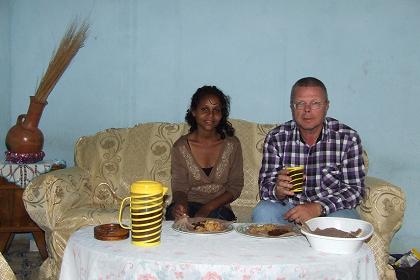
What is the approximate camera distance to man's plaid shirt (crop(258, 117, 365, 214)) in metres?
2.39

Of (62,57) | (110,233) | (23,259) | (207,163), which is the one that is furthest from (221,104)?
(23,259)

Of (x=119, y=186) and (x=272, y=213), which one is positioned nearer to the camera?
(x=272, y=213)

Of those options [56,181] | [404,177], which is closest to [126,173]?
[56,181]

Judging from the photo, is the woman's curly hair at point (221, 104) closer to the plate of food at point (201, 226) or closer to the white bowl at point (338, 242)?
the plate of food at point (201, 226)

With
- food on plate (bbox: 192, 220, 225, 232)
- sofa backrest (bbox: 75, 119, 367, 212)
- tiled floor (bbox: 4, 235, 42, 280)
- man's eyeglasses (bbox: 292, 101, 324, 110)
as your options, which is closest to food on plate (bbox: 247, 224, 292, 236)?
food on plate (bbox: 192, 220, 225, 232)

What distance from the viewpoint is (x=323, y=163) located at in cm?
249

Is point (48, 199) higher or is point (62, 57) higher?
point (62, 57)

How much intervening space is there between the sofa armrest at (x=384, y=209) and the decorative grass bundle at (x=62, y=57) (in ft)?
7.52

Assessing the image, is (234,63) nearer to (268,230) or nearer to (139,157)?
(139,157)

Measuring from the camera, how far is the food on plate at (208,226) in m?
1.87

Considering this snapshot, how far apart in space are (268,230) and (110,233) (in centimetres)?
59

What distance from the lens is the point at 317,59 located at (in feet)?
11.8

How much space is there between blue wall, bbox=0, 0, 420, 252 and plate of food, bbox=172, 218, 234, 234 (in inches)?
71.7

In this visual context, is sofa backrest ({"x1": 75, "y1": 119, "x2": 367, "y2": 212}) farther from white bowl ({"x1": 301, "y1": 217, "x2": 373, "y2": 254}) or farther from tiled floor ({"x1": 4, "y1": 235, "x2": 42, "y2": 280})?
white bowl ({"x1": 301, "y1": 217, "x2": 373, "y2": 254})
